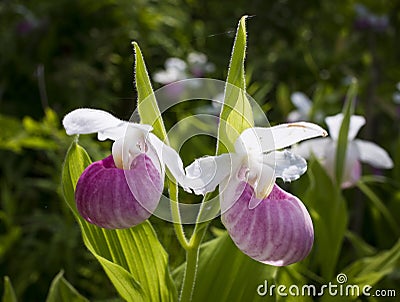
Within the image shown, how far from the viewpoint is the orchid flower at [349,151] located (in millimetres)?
1235

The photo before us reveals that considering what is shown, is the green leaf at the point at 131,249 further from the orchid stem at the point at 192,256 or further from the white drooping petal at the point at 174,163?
the white drooping petal at the point at 174,163

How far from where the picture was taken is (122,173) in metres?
0.70

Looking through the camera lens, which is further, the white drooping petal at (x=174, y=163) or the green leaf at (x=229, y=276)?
the green leaf at (x=229, y=276)

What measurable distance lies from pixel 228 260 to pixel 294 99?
79 cm

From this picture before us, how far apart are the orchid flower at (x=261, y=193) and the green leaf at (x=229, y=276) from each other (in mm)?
203

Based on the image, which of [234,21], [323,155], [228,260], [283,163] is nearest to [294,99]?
[323,155]

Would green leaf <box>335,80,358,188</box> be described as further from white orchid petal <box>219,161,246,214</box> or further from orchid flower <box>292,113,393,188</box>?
white orchid petal <box>219,161,246,214</box>

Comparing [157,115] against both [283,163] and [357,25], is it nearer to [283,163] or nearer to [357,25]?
[283,163]

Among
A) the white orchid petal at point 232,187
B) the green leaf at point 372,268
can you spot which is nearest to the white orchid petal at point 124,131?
the white orchid petal at point 232,187

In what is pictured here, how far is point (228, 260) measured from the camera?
924 mm

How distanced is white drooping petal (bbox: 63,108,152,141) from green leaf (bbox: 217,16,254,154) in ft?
0.32

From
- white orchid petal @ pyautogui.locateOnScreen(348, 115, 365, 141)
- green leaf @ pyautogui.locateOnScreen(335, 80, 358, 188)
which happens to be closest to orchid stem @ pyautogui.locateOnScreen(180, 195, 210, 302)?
green leaf @ pyautogui.locateOnScreen(335, 80, 358, 188)

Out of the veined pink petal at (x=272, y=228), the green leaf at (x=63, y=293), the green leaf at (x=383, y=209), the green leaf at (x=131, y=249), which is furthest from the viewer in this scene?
the green leaf at (x=383, y=209)

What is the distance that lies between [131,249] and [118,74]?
113cm
